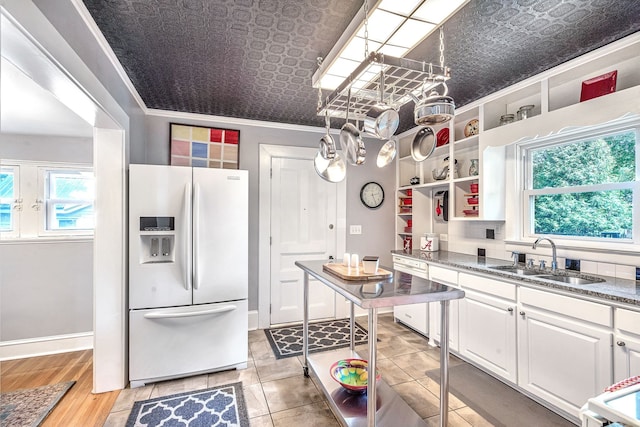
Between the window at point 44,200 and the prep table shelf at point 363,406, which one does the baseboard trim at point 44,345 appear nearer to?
the window at point 44,200

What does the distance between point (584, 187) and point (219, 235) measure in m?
2.94

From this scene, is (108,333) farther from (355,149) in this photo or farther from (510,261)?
(510,261)

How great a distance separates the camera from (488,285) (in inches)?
96.4

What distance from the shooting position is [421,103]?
1.54m

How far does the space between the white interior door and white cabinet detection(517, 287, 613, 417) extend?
87.1 inches

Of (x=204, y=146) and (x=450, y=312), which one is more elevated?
(x=204, y=146)

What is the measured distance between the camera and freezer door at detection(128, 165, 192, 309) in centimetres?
240

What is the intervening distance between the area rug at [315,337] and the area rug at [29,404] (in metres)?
1.68

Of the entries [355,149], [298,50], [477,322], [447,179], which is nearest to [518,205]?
[447,179]

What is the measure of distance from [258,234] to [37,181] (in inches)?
92.3

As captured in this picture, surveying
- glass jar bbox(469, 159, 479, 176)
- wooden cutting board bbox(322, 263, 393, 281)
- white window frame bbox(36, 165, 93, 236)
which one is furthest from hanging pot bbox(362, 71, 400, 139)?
white window frame bbox(36, 165, 93, 236)

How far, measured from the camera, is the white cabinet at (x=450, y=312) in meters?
2.79

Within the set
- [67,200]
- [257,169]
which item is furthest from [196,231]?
[67,200]

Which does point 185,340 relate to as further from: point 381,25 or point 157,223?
point 381,25
